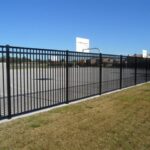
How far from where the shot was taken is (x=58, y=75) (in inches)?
384

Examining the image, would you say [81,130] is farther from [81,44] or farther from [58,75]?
[81,44]

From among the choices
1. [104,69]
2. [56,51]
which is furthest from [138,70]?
[56,51]

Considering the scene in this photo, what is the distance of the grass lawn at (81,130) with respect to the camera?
5.18 metres

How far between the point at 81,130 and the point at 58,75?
387 centimetres

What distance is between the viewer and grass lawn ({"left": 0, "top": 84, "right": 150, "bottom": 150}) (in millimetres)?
5180

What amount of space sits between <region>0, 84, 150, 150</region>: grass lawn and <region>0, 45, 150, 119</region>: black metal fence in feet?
3.32

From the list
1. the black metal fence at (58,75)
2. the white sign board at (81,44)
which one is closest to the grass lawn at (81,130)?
the black metal fence at (58,75)

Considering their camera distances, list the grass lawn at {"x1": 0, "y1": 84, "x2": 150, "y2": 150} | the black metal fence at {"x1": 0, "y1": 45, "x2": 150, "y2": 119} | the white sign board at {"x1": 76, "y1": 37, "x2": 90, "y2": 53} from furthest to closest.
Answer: the white sign board at {"x1": 76, "y1": 37, "x2": 90, "y2": 53} → the black metal fence at {"x1": 0, "y1": 45, "x2": 150, "y2": 119} → the grass lawn at {"x1": 0, "y1": 84, "x2": 150, "y2": 150}

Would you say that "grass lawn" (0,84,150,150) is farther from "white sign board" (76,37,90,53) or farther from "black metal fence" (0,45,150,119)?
"white sign board" (76,37,90,53)

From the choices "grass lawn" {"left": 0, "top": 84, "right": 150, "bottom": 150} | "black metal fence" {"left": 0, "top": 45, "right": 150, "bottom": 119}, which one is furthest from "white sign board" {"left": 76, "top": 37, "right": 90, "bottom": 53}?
"grass lawn" {"left": 0, "top": 84, "right": 150, "bottom": 150}

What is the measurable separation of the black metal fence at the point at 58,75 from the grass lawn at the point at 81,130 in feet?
3.32

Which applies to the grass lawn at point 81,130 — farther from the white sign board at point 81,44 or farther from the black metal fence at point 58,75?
the white sign board at point 81,44

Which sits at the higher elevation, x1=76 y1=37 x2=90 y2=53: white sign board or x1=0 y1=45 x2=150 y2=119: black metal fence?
x1=76 y1=37 x2=90 y2=53: white sign board

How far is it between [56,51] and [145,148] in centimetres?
483
